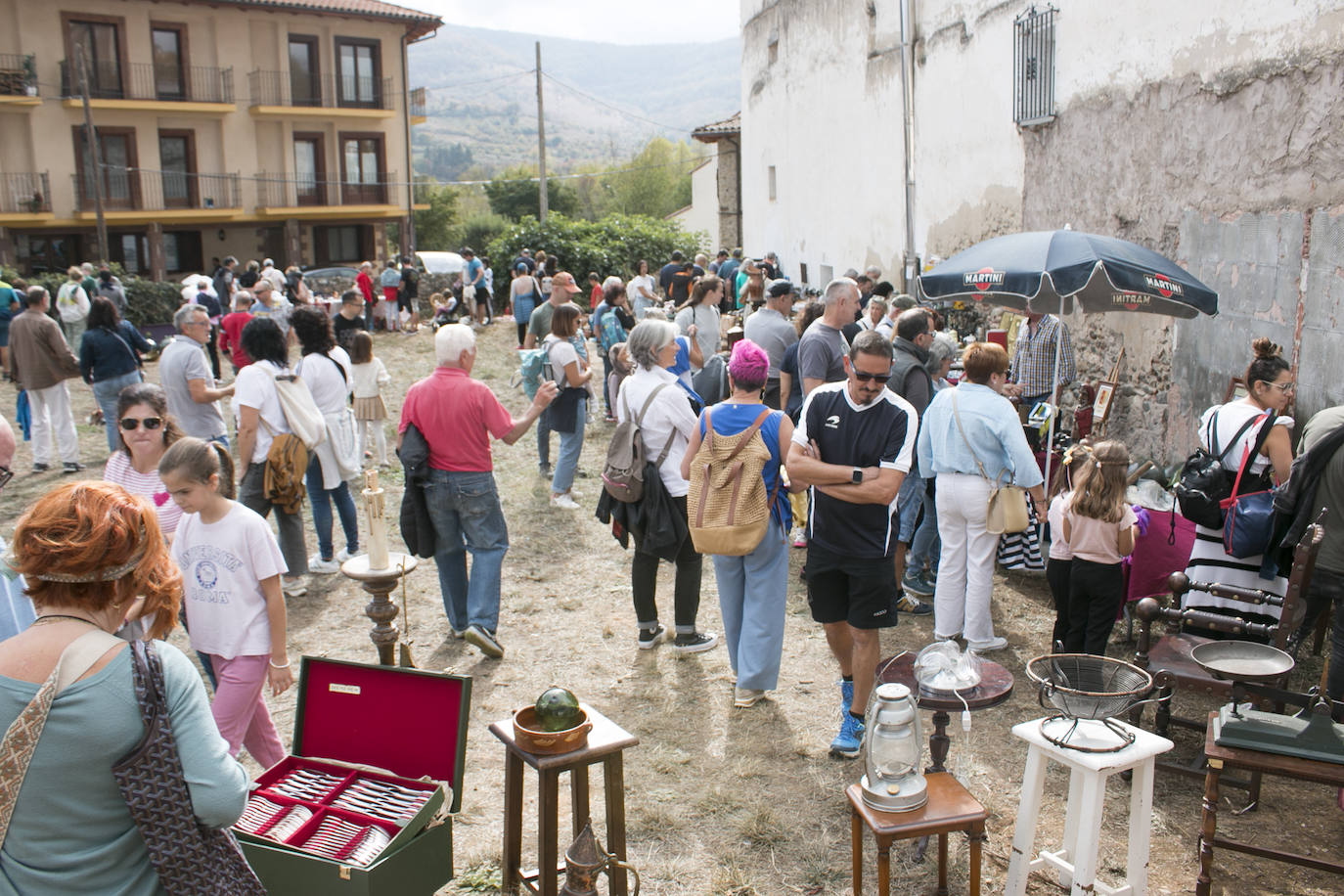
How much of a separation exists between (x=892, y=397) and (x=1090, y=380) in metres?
6.20

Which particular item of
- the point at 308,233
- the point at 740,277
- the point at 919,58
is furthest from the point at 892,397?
the point at 308,233

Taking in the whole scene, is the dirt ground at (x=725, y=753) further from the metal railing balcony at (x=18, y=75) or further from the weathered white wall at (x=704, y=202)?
the weathered white wall at (x=704, y=202)

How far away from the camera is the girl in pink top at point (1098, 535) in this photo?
473 centimetres

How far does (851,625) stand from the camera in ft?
14.8

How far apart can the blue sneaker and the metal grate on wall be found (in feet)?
24.9

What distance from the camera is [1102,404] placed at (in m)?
8.07

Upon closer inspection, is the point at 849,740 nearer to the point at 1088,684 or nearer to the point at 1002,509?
the point at 1088,684

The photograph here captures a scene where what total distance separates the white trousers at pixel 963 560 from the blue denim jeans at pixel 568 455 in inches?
154

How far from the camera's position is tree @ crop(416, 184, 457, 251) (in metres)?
47.7

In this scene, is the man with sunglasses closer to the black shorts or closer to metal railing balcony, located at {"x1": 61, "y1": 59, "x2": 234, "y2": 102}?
the black shorts

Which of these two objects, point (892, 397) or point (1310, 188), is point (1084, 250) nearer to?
point (1310, 188)

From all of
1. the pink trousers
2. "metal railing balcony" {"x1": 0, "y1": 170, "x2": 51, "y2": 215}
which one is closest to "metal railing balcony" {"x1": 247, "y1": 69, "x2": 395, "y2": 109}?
"metal railing balcony" {"x1": 0, "y1": 170, "x2": 51, "y2": 215}

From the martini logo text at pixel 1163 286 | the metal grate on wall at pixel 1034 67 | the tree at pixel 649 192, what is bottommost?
the martini logo text at pixel 1163 286

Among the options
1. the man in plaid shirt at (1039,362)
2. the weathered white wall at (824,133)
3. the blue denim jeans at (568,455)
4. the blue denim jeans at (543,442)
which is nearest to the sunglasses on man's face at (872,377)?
the man in plaid shirt at (1039,362)
